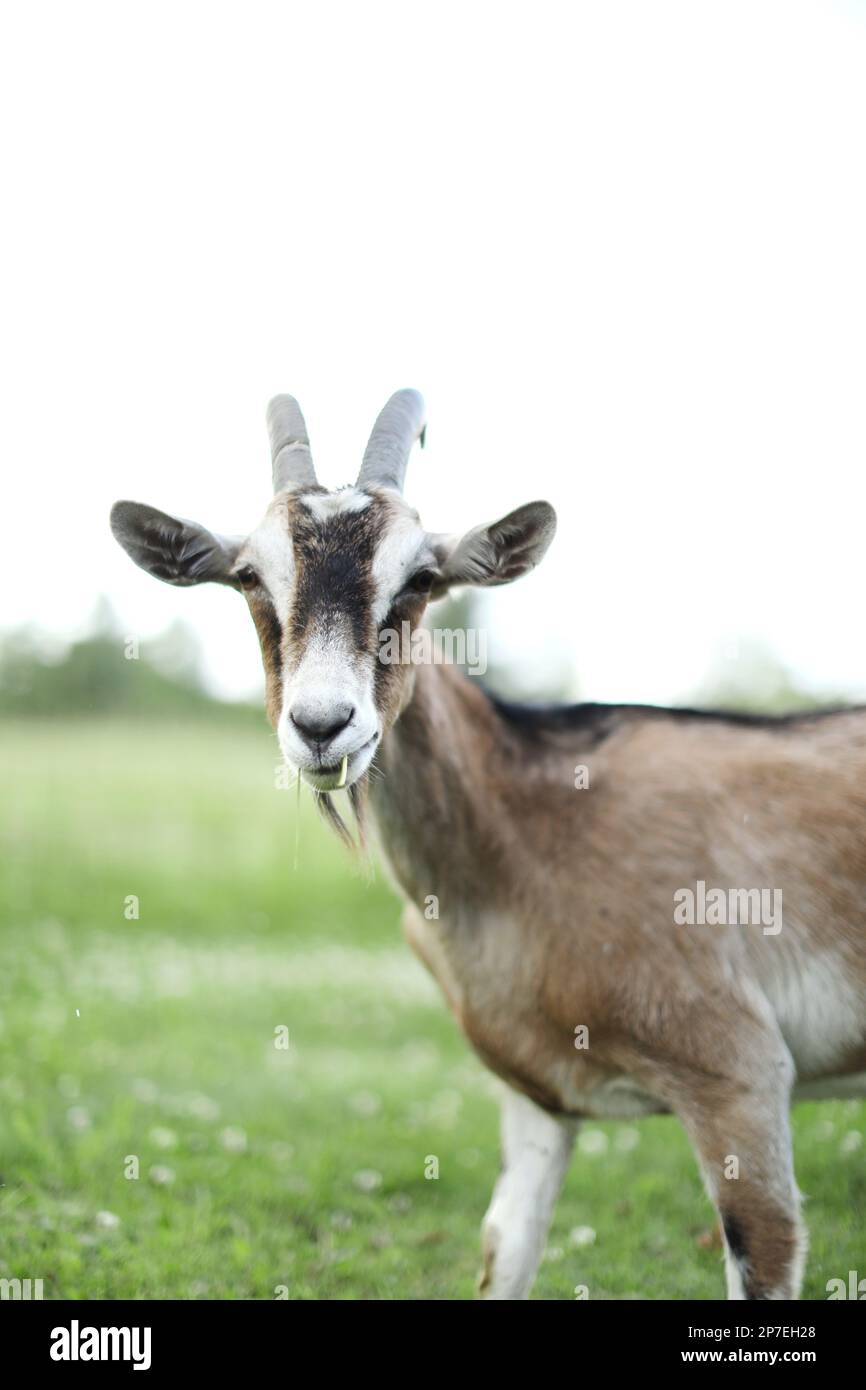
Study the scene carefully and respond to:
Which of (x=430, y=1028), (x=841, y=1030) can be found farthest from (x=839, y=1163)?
(x=430, y=1028)

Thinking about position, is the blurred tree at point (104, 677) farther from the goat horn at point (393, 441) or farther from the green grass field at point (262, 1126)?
the goat horn at point (393, 441)

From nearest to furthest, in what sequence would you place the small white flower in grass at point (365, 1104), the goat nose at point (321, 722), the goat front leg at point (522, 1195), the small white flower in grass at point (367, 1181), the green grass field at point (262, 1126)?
1. the goat nose at point (321, 722)
2. the goat front leg at point (522, 1195)
3. the green grass field at point (262, 1126)
4. the small white flower in grass at point (367, 1181)
5. the small white flower in grass at point (365, 1104)

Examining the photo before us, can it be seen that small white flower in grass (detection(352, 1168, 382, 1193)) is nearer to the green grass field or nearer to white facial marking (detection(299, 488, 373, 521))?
the green grass field

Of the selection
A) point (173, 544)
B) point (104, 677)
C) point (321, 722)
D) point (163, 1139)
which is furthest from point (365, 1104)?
point (104, 677)

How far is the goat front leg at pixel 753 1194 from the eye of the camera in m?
4.38

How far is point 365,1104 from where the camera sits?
26.6 ft

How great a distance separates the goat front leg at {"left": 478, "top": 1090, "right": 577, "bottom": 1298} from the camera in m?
4.92

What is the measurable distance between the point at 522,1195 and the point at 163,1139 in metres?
2.44

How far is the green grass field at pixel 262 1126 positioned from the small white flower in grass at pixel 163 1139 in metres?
0.02

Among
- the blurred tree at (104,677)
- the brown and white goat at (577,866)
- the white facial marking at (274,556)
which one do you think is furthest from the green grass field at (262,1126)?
the blurred tree at (104,677)

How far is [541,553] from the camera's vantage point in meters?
4.76

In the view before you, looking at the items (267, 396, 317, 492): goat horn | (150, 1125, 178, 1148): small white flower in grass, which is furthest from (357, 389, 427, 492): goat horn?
(150, 1125, 178, 1148): small white flower in grass

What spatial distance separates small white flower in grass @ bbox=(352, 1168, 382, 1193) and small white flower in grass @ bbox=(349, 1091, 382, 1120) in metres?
1.12
